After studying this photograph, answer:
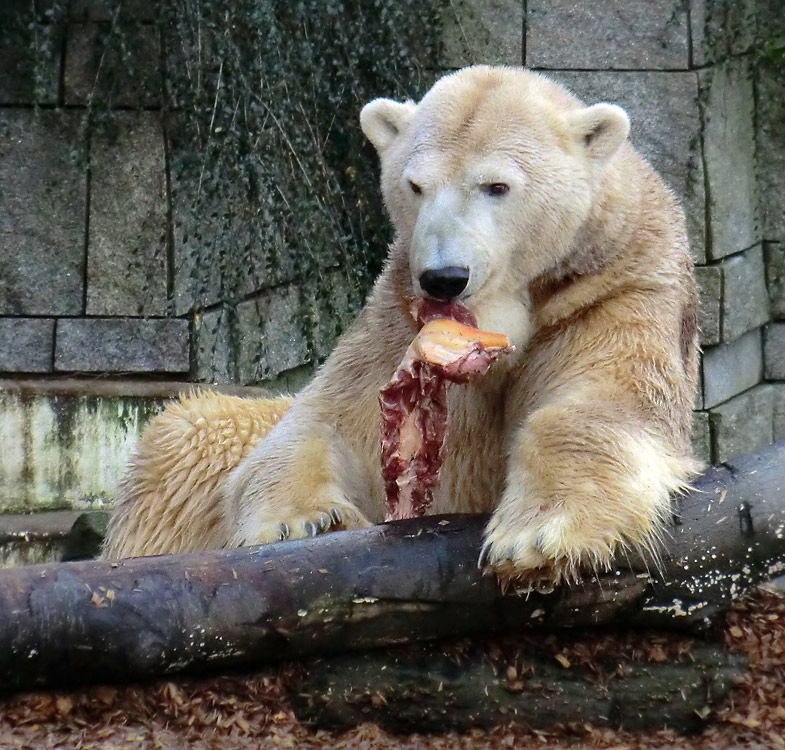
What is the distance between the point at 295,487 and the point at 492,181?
2.84ft

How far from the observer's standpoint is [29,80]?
5.36 m

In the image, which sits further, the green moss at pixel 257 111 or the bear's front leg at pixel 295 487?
the green moss at pixel 257 111

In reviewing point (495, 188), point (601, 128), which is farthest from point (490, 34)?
point (495, 188)

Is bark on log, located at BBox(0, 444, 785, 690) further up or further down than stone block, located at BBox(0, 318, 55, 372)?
further down

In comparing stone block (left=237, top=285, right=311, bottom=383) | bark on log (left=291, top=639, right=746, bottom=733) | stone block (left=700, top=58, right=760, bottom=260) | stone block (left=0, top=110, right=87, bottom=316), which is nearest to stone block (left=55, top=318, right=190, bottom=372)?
stone block (left=0, top=110, right=87, bottom=316)

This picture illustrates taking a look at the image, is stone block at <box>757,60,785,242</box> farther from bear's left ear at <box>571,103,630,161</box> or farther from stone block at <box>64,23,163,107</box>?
bear's left ear at <box>571,103,630,161</box>

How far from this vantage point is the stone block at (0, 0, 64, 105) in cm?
482

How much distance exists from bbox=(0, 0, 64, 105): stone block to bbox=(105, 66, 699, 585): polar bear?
1.92 m

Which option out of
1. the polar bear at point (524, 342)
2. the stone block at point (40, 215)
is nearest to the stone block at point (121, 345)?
the stone block at point (40, 215)

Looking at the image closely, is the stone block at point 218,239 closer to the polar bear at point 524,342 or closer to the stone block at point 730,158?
the polar bear at point 524,342

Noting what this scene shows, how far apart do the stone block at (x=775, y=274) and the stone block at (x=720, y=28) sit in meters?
0.90

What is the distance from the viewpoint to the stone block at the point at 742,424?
5738mm

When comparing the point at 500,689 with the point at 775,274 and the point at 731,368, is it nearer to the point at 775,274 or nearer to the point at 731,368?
the point at 731,368

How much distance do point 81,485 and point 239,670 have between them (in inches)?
125
